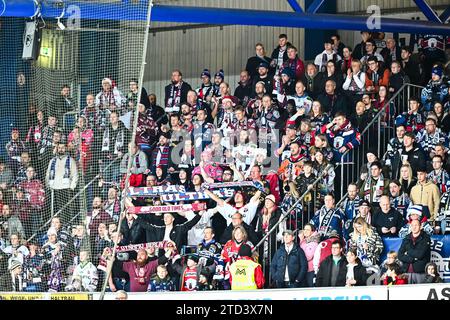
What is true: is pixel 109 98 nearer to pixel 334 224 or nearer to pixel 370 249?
pixel 334 224

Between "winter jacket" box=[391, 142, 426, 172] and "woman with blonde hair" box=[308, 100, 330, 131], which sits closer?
"winter jacket" box=[391, 142, 426, 172]

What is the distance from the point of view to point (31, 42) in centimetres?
1073

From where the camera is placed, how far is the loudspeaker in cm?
1070

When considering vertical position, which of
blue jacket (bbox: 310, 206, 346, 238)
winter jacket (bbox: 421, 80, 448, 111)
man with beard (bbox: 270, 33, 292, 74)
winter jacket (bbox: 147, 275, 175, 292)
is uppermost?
man with beard (bbox: 270, 33, 292, 74)

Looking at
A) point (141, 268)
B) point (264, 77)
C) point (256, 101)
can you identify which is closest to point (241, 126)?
point (256, 101)

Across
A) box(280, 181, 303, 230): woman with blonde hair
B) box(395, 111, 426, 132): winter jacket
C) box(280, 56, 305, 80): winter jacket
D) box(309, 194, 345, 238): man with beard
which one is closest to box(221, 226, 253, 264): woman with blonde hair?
box(280, 181, 303, 230): woman with blonde hair

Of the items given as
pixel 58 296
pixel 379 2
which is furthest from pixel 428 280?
pixel 379 2

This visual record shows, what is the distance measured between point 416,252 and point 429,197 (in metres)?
0.83

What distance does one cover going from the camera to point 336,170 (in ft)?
41.5

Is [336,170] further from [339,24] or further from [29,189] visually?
[29,189]

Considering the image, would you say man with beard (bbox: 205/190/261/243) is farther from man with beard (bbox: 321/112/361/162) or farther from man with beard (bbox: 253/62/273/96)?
man with beard (bbox: 253/62/273/96)

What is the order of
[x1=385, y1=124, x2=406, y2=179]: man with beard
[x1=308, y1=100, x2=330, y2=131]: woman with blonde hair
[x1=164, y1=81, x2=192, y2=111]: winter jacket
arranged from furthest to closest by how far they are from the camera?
1. [x1=164, y1=81, x2=192, y2=111]: winter jacket
2. [x1=308, y1=100, x2=330, y2=131]: woman with blonde hair
3. [x1=385, y1=124, x2=406, y2=179]: man with beard

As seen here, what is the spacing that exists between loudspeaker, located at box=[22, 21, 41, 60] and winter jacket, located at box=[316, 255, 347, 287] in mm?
4127

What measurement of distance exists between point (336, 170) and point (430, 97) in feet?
5.22
